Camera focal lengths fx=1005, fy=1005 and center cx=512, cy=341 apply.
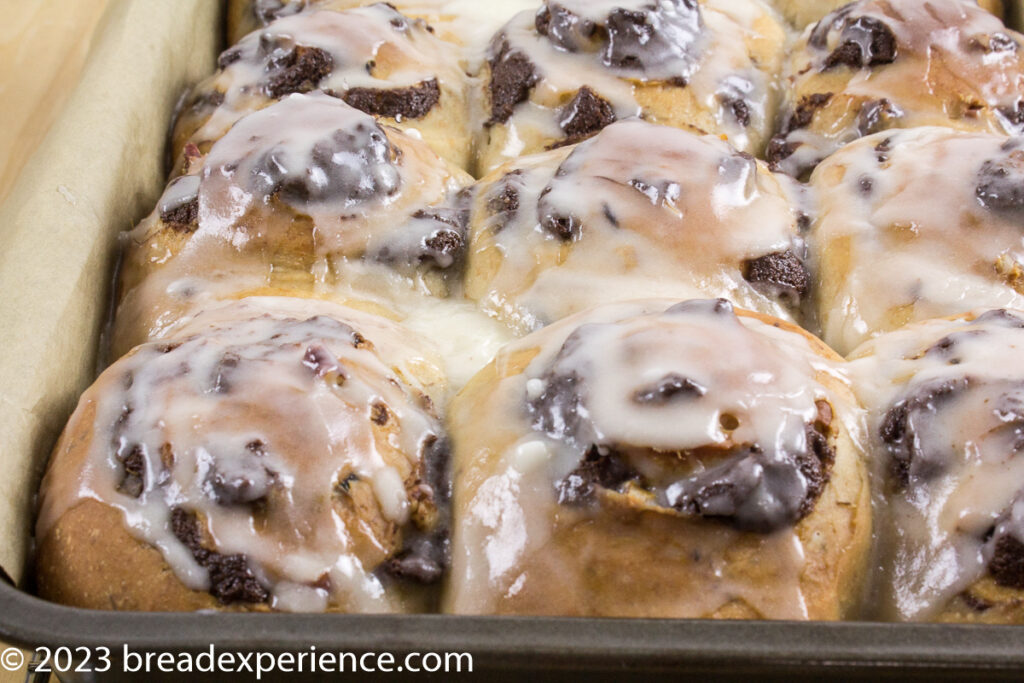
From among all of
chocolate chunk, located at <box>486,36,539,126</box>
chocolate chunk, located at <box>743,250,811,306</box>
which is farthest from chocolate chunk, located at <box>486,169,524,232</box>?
chocolate chunk, located at <box>743,250,811,306</box>

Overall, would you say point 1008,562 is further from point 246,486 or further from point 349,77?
point 349,77

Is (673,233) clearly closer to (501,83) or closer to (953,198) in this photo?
(953,198)

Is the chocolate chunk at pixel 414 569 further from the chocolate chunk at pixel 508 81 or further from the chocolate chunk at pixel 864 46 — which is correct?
the chocolate chunk at pixel 864 46

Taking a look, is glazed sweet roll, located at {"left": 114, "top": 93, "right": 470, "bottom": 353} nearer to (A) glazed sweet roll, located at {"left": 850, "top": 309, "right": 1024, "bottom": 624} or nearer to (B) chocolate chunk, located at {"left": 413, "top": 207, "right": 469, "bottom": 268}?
(B) chocolate chunk, located at {"left": 413, "top": 207, "right": 469, "bottom": 268}

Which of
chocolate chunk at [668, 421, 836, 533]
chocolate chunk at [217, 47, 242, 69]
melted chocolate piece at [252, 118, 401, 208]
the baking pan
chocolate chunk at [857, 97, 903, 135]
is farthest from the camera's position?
chocolate chunk at [217, 47, 242, 69]

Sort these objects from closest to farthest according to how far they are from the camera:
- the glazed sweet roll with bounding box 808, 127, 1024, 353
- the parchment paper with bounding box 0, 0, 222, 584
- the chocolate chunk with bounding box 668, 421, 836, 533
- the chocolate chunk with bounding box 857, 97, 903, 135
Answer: the chocolate chunk with bounding box 668, 421, 836, 533 → the parchment paper with bounding box 0, 0, 222, 584 → the glazed sweet roll with bounding box 808, 127, 1024, 353 → the chocolate chunk with bounding box 857, 97, 903, 135

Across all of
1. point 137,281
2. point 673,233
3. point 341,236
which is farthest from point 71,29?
point 673,233
